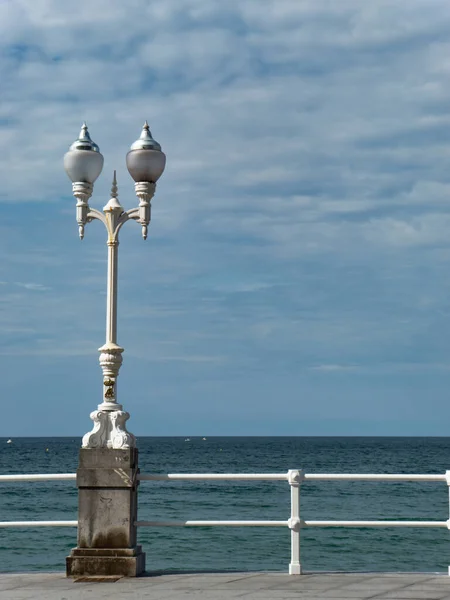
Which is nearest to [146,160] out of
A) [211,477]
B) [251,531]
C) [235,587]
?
[211,477]

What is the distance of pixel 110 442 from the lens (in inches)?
392

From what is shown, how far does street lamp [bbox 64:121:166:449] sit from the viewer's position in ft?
33.7

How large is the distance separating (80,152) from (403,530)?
20307mm

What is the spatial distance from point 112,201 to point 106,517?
137 inches

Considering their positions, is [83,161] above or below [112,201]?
above

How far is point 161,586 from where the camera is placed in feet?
29.4

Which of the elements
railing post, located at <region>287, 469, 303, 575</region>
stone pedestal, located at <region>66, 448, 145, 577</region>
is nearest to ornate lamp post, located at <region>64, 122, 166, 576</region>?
stone pedestal, located at <region>66, 448, 145, 577</region>

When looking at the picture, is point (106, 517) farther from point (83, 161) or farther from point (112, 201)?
point (83, 161)

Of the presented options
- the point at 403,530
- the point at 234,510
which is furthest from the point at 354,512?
the point at 403,530

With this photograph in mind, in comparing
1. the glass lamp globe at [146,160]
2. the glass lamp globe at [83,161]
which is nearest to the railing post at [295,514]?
the glass lamp globe at [146,160]

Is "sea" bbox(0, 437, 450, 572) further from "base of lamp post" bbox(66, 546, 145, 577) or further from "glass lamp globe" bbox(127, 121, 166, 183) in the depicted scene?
"glass lamp globe" bbox(127, 121, 166, 183)

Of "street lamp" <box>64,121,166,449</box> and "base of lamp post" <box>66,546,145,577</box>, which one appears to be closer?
"base of lamp post" <box>66,546,145,577</box>

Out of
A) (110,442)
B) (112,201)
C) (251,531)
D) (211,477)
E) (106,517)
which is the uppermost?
(112,201)

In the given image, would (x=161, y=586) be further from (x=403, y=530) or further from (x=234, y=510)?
(x=234, y=510)
